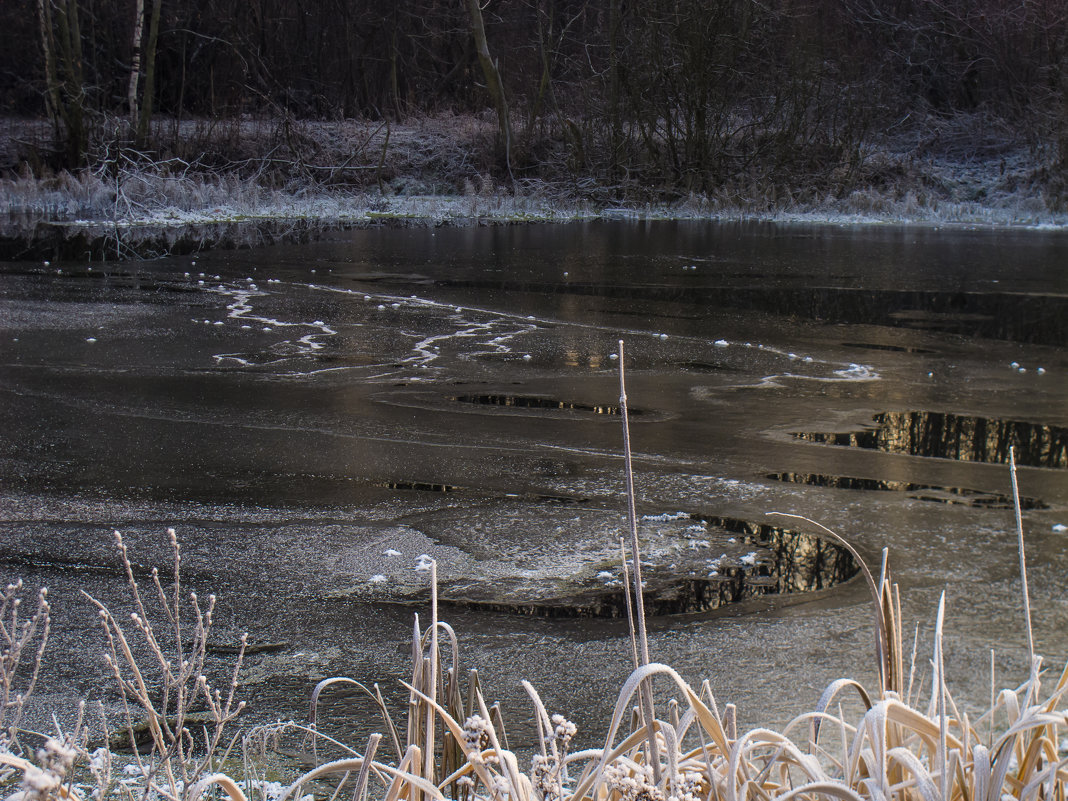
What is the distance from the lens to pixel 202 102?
32812 mm

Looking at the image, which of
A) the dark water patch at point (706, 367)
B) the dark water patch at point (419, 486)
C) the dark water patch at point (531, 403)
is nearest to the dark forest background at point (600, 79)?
the dark water patch at point (706, 367)

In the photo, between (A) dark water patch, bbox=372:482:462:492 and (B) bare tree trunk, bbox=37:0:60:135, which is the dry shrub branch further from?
(B) bare tree trunk, bbox=37:0:60:135

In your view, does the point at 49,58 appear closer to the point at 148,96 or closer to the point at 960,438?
the point at 148,96

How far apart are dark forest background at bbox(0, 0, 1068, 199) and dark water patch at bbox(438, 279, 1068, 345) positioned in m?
13.2

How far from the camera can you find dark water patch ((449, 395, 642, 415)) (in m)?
6.61

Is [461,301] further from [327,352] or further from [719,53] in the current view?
[719,53]

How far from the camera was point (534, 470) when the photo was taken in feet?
17.6

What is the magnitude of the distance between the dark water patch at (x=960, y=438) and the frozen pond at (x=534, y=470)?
0.08ft

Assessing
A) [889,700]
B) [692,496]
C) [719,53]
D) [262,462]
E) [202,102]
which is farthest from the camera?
[202,102]

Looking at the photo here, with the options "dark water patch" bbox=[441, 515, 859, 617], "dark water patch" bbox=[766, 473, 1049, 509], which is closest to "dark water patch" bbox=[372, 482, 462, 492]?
"dark water patch" bbox=[441, 515, 859, 617]

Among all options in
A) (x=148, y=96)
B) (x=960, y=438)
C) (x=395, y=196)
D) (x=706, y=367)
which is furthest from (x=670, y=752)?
(x=395, y=196)

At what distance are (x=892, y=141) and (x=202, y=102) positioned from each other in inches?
771

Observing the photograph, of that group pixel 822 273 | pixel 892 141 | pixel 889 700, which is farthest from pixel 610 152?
pixel 889 700

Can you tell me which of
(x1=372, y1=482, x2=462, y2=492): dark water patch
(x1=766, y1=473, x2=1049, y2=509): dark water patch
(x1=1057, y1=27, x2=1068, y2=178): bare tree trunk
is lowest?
(x1=372, y1=482, x2=462, y2=492): dark water patch
